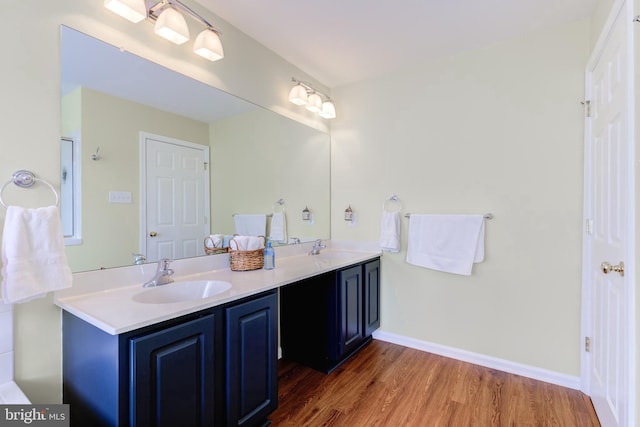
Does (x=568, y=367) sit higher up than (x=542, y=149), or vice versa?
(x=542, y=149)

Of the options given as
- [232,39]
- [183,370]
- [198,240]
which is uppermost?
[232,39]

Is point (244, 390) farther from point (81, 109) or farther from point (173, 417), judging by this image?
point (81, 109)

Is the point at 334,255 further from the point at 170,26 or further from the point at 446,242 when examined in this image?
the point at 170,26

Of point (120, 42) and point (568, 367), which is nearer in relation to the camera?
point (120, 42)

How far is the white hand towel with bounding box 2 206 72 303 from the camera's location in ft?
3.50

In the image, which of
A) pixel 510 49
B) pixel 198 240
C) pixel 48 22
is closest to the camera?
pixel 48 22

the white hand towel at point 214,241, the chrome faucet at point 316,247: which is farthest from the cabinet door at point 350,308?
the white hand towel at point 214,241

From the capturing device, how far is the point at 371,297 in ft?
8.59

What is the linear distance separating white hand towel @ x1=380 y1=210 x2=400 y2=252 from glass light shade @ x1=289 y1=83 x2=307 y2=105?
3.87 feet

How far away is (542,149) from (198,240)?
2.35 meters

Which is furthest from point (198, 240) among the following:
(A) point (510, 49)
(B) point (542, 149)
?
(A) point (510, 49)

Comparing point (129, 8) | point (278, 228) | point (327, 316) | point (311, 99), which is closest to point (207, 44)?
point (129, 8)

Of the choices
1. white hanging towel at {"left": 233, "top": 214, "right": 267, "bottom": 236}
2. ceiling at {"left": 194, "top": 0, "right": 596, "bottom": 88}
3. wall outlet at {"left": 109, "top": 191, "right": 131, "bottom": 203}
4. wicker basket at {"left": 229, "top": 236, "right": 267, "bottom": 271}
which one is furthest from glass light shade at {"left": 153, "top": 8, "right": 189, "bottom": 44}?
wicker basket at {"left": 229, "top": 236, "right": 267, "bottom": 271}

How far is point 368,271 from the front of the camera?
256cm
